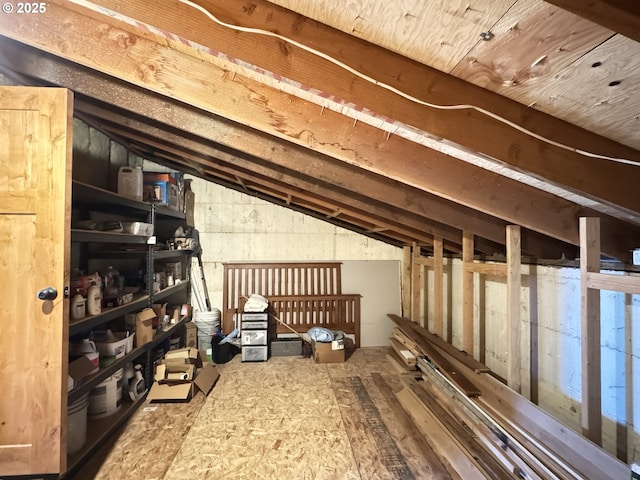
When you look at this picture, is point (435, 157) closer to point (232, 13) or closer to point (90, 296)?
point (232, 13)

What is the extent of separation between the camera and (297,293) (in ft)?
14.9

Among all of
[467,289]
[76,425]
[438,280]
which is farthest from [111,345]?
[438,280]

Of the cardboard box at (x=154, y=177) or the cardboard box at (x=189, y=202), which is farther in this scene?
the cardboard box at (x=189, y=202)

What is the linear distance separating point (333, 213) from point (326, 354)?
174cm

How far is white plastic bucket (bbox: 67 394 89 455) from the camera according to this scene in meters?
1.99

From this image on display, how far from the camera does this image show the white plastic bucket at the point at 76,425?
6.54 ft

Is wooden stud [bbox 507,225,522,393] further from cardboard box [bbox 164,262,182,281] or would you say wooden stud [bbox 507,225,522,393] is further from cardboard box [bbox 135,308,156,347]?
cardboard box [bbox 164,262,182,281]

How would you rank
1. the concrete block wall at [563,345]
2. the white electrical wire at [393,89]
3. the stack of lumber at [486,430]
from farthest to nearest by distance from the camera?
the concrete block wall at [563,345] < the stack of lumber at [486,430] < the white electrical wire at [393,89]

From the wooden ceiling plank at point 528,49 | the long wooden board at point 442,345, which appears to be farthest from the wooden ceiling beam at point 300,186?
the wooden ceiling plank at point 528,49

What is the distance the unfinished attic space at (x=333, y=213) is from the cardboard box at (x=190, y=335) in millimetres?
25

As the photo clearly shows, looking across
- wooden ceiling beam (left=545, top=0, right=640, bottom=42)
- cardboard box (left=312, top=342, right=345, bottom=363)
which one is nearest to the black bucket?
cardboard box (left=312, top=342, right=345, bottom=363)

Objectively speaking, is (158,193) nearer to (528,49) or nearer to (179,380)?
(179,380)

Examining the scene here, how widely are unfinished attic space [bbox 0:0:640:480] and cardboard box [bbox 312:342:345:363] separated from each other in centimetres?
3

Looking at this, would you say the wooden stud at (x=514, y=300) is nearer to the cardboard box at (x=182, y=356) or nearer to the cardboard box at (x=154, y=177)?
the cardboard box at (x=182, y=356)
